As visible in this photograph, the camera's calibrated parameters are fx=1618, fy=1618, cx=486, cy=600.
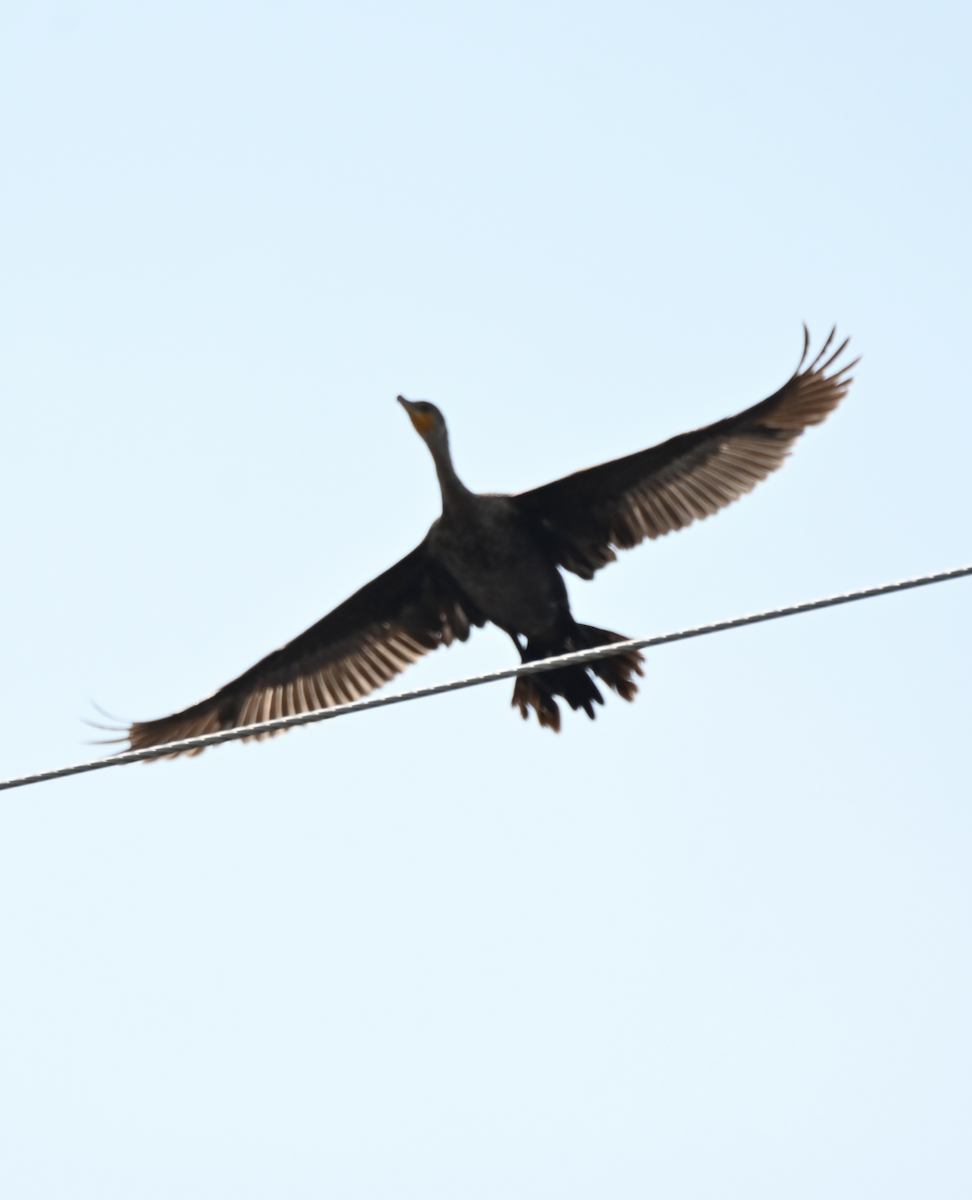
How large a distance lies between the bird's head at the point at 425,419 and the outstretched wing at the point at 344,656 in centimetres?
75

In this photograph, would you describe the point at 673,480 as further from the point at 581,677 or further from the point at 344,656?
the point at 344,656

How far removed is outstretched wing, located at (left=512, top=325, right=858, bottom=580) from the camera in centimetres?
827

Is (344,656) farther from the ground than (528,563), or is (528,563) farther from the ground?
(344,656)

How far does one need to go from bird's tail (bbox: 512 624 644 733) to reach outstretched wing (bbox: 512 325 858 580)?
0.51 m

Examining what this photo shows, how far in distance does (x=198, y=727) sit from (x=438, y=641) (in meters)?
1.48

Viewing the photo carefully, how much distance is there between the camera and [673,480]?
8477 millimetres

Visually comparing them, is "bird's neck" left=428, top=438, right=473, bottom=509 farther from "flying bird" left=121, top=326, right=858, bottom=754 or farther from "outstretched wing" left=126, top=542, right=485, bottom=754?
"outstretched wing" left=126, top=542, right=485, bottom=754

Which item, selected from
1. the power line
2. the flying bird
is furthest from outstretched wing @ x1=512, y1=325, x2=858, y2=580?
the power line

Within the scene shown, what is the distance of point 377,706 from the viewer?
16.0ft

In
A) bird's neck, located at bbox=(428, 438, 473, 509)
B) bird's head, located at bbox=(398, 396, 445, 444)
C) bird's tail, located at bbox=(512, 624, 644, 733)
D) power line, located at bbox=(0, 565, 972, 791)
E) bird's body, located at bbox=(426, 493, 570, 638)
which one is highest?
bird's head, located at bbox=(398, 396, 445, 444)

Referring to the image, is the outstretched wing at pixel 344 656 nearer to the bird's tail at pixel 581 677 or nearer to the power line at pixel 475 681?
the bird's tail at pixel 581 677

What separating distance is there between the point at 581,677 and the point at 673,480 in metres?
1.20

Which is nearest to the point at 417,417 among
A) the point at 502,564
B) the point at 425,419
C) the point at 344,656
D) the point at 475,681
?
the point at 425,419

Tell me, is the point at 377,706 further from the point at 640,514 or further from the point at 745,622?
the point at 640,514
